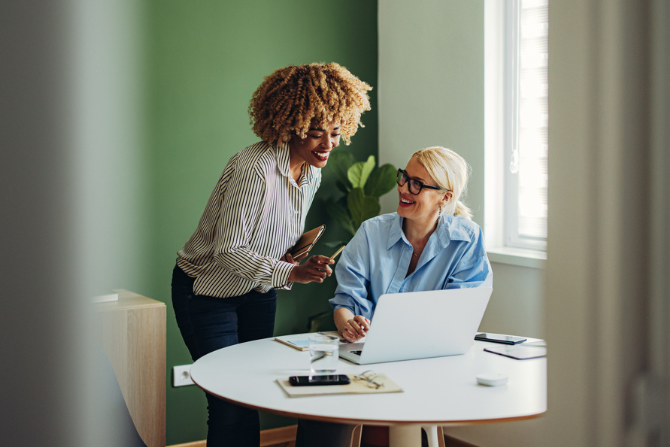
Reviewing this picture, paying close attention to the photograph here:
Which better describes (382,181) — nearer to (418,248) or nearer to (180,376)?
(418,248)

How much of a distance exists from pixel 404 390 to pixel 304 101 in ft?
3.29

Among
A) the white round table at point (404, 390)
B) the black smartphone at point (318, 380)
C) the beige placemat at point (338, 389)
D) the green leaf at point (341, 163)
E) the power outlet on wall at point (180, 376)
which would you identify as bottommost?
the power outlet on wall at point (180, 376)

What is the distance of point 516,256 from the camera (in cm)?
229

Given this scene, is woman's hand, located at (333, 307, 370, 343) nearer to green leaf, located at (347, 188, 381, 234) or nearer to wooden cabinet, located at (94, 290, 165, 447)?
wooden cabinet, located at (94, 290, 165, 447)

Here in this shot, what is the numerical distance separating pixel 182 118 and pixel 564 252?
242cm

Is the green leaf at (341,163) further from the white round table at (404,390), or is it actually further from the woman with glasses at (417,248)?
the white round table at (404,390)

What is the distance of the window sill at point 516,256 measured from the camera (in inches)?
87.6

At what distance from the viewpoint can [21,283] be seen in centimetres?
27

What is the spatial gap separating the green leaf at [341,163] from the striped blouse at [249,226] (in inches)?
37.8

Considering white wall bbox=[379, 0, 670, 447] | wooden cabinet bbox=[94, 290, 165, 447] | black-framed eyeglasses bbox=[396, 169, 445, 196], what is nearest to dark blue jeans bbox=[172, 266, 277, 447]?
wooden cabinet bbox=[94, 290, 165, 447]

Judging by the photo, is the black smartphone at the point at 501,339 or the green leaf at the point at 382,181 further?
the green leaf at the point at 382,181

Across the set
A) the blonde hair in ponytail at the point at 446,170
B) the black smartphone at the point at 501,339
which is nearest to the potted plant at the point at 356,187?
the blonde hair in ponytail at the point at 446,170

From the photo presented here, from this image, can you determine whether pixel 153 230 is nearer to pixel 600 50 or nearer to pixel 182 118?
pixel 182 118

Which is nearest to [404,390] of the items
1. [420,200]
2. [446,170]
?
[420,200]
